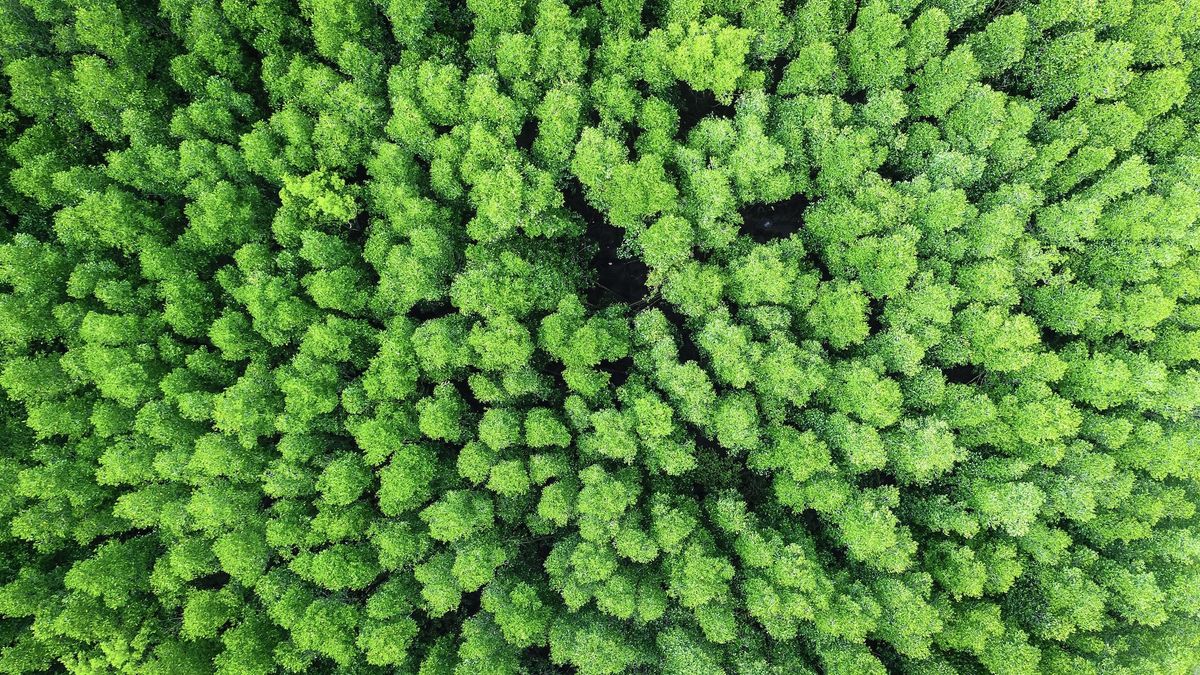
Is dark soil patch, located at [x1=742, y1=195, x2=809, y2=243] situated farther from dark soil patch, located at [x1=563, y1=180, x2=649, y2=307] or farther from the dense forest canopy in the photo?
dark soil patch, located at [x1=563, y1=180, x2=649, y2=307]

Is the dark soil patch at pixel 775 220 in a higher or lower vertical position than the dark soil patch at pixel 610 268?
higher

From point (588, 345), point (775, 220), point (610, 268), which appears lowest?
point (588, 345)

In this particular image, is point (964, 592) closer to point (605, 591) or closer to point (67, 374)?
point (605, 591)

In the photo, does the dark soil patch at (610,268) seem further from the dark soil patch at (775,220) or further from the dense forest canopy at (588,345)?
the dark soil patch at (775,220)

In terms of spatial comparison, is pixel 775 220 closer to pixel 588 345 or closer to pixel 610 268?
pixel 610 268

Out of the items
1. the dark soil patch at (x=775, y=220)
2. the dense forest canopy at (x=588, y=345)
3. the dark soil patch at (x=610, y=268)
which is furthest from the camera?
the dark soil patch at (x=775, y=220)

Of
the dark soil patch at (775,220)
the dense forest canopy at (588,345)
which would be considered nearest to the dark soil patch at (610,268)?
the dense forest canopy at (588,345)

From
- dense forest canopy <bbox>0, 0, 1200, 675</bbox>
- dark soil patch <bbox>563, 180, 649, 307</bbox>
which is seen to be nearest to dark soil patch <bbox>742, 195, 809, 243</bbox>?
dense forest canopy <bbox>0, 0, 1200, 675</bbox>

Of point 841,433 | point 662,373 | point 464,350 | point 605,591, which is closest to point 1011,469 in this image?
point 841,433

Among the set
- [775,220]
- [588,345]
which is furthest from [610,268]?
[775,220]
